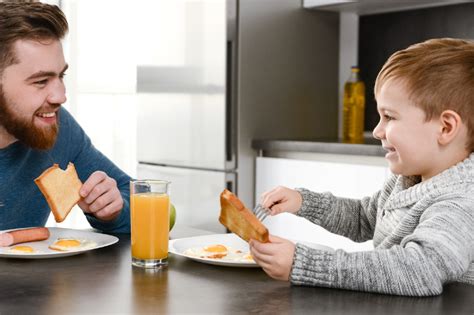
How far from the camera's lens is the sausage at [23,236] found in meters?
1.38

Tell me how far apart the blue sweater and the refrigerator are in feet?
4.32

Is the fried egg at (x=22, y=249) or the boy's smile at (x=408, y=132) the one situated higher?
the boy's smile at (x=408, y=132)

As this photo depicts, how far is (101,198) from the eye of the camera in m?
1.62

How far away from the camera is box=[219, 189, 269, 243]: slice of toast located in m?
1.13

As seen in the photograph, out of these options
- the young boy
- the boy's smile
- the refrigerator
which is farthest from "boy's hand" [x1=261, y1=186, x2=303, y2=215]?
the refrigerator

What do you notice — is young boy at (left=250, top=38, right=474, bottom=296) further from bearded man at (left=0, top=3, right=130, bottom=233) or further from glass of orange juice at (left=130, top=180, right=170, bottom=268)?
bearded man at (left=0, top=3, right=130, bottom=233)

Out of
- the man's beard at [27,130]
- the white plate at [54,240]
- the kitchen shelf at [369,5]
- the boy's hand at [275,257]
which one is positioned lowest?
the white plate at [54,240]

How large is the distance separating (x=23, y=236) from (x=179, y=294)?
0.47m

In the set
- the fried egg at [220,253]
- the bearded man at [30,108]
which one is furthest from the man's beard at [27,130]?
the fried egg at [220,253]

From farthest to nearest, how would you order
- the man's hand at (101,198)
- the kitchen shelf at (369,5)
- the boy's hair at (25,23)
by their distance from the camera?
the kitchen shelf at (369,5) < the boy's hair at (25,23) < the man's hand at (101,198)

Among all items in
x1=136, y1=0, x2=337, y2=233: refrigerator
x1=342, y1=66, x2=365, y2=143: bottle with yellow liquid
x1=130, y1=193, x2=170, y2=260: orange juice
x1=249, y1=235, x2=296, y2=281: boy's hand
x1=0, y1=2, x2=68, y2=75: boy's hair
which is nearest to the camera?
x1=249, y1=235, x2=296, y2=281: boy's hand

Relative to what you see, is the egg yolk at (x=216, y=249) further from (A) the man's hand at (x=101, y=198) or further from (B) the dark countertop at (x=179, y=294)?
(A) the man's hand at (x=101, y=198)

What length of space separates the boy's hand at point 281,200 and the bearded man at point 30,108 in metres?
0.34

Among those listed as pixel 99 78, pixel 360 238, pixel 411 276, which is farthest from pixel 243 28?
pixel 411 276
